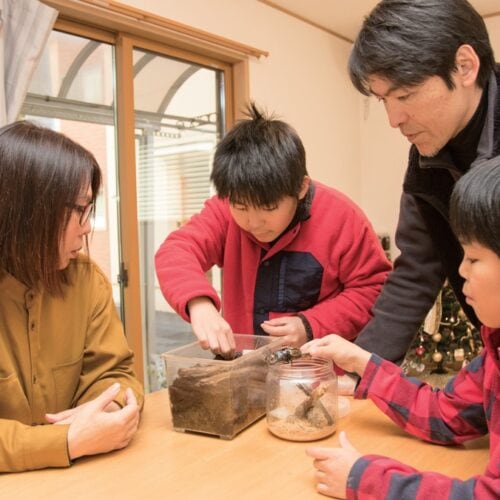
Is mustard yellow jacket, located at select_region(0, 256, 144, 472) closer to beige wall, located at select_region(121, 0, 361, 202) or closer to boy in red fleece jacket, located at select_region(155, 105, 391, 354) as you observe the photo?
boy in red fleece jacket, located at select_region(155, 105, 391, 354)

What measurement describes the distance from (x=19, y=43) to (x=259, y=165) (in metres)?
1.46

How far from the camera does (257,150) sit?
1.30 m

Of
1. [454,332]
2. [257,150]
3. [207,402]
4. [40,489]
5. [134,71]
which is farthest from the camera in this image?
[454,332]

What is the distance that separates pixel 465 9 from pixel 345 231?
1.82 feet

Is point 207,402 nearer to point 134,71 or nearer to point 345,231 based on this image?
point 345,231

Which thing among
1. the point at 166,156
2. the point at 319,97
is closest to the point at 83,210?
the point at 166,156

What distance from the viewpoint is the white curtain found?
2209mm

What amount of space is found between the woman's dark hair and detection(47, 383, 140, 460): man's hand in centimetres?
28

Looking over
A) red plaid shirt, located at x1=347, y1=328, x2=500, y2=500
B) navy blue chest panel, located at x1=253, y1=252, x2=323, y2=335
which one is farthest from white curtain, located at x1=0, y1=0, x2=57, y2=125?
red plaid shirt, located at x1=347, y1=328, x2=500, y2=500

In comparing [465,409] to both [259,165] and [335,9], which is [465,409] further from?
[335,9]

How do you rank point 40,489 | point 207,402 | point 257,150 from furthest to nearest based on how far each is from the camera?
point 257,150 → point 207,402 → point 40,489

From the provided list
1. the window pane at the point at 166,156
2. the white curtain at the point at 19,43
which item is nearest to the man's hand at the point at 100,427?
the white curtain at the point at 19,43

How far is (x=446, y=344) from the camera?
3.28 metres

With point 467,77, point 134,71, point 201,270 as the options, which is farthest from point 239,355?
point 134,71
